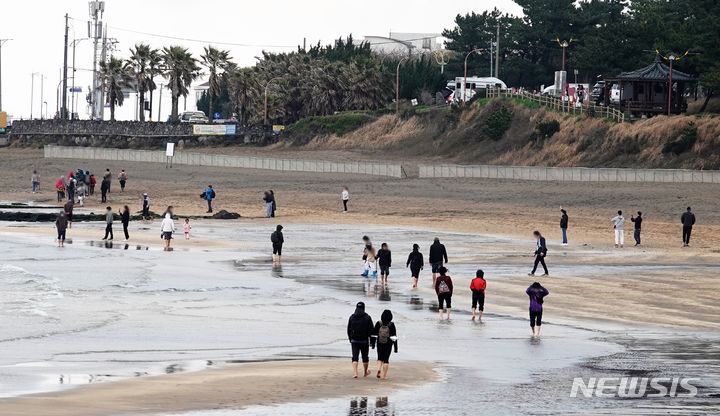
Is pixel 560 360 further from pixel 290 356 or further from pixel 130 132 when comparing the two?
pixel 130 132

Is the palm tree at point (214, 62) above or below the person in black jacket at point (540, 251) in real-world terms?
above

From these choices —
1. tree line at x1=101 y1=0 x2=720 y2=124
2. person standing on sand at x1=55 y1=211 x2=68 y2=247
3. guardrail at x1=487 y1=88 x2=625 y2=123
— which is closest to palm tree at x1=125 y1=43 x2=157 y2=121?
tree line at x1=101 y1=0 x2=720 y2=124

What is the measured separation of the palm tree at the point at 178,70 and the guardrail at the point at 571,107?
3373 centimetres

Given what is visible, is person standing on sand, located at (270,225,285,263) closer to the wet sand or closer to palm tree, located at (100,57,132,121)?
the wet sand

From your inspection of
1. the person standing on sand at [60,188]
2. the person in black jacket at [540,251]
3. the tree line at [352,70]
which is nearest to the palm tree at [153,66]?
the tree line at [352,70]

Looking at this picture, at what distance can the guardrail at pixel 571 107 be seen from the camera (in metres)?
83.8

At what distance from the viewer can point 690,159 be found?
74.4 meters

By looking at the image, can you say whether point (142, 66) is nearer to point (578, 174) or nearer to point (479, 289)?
point (578, 174)

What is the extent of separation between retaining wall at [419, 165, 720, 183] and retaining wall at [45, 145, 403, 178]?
4.61m

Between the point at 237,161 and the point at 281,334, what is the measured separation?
193 feet

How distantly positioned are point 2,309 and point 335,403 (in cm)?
1265

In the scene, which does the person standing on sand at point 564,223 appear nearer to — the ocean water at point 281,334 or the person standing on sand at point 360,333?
the ocean water at point 281,334

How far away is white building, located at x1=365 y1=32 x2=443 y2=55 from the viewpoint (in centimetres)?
17312

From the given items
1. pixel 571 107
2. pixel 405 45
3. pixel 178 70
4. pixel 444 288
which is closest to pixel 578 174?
pixel 571 107
